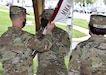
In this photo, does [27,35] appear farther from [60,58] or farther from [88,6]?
[88,6]

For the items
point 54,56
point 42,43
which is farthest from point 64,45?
point 42,43

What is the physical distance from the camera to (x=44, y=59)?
467cm

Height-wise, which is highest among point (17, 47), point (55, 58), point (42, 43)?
point (42, 43)

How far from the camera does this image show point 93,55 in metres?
3.43

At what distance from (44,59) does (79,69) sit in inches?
51.1

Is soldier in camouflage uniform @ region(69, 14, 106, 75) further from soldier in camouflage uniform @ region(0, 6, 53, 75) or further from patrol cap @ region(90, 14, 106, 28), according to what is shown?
soldier in camouflage uniform @ region(0, 6, 53, 75)

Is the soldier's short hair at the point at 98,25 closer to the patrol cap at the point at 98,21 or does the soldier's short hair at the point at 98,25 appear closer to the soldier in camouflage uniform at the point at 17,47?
the patrol cap at the point at 98,21

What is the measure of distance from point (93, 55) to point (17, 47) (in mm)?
1071

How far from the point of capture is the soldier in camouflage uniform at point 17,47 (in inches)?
159

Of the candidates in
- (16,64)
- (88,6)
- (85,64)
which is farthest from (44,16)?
(88,6)

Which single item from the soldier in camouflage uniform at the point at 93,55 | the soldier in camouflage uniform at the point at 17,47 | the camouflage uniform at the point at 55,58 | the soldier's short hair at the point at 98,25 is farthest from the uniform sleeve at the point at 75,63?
the camouflage uniform at the point at 55,58

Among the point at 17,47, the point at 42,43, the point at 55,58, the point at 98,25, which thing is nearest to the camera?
the point at 98,25

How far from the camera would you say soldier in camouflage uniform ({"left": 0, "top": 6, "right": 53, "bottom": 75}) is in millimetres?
4047

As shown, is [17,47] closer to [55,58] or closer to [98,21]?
[55,58]
